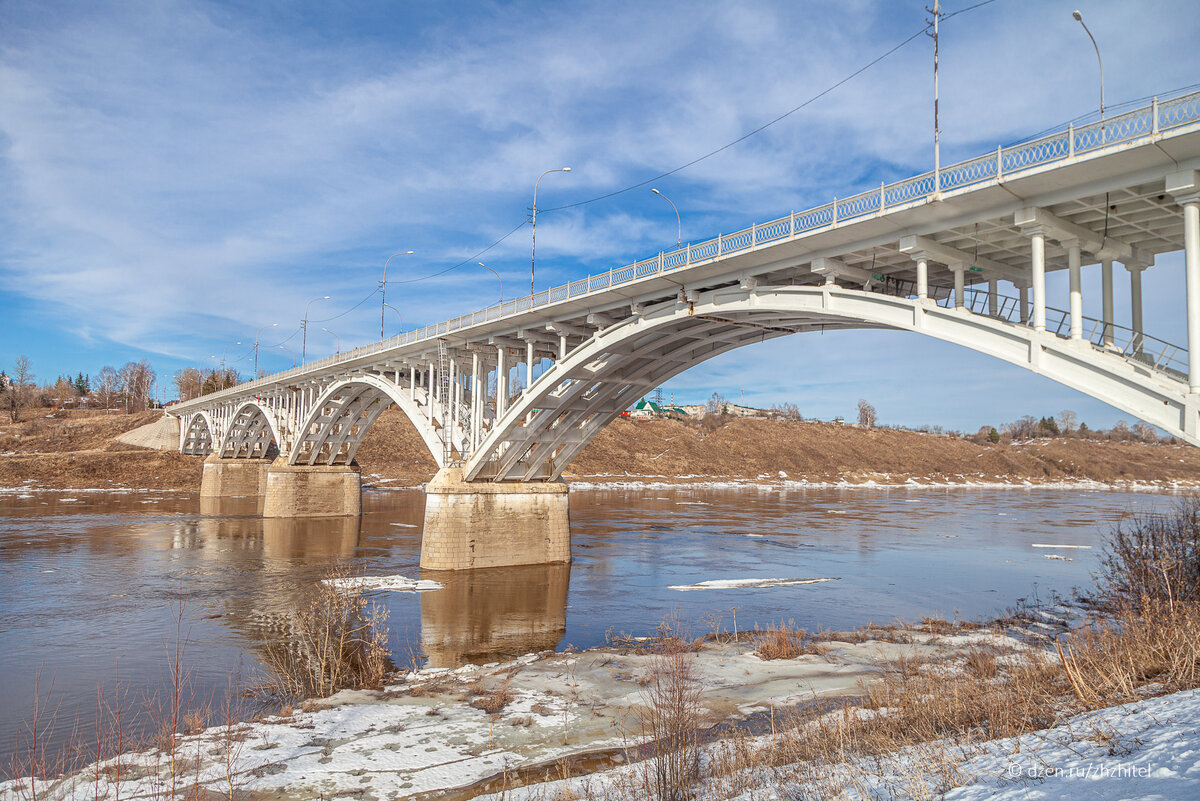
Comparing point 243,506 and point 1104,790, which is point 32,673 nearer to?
point 1104,790

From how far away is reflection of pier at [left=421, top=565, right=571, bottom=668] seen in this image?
16812 mm

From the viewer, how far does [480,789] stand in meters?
8.41

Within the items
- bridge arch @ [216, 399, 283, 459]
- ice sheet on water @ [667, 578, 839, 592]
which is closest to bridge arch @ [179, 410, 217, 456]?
bridge arch @ [216, 399, 283, 459]

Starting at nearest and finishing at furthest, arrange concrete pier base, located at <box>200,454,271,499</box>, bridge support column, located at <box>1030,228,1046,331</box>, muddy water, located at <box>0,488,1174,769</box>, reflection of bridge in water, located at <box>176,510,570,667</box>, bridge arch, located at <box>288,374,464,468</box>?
1. bridge support column, located at <box>1030,228,1046,331</box>
2. muddy water, located at <box>0,488,1174,769</box>
3. reflection of bridge in water, located at <box>176,510,570,667</box>
4. bridge arch, located at <box>288,374,464,468</box>
5. concrete pier base, located at <box>200,454,271,499</box>

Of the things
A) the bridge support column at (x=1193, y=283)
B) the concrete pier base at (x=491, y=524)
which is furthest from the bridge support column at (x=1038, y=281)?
the concrete pier base at (x=491, y=524)

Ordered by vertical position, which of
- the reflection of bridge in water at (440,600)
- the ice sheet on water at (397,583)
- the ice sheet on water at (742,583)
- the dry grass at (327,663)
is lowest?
the reflection of bridge in water at (440,600)

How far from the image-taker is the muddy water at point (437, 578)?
15805mm

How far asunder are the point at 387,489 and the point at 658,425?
165 ft

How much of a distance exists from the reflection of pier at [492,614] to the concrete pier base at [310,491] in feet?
81.7

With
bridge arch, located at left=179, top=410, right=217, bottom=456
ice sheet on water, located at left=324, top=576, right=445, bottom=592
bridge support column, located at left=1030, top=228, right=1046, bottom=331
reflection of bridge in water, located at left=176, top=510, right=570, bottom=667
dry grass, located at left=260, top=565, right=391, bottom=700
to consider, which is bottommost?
reflection of bridge in water, located at left=176, top=510, right=570, bottom=667

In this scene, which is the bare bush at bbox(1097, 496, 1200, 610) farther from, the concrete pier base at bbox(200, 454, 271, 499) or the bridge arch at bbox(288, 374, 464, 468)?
the concrete pier base at bbox(200, 454, 271, 499)

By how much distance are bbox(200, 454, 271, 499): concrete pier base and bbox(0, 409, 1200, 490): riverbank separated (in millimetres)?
9710

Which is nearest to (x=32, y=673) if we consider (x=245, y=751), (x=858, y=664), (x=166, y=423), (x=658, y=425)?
(x=245, y=751)

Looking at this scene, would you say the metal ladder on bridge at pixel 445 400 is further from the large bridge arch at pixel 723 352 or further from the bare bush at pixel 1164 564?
the bare bush at pixel 1164 564
